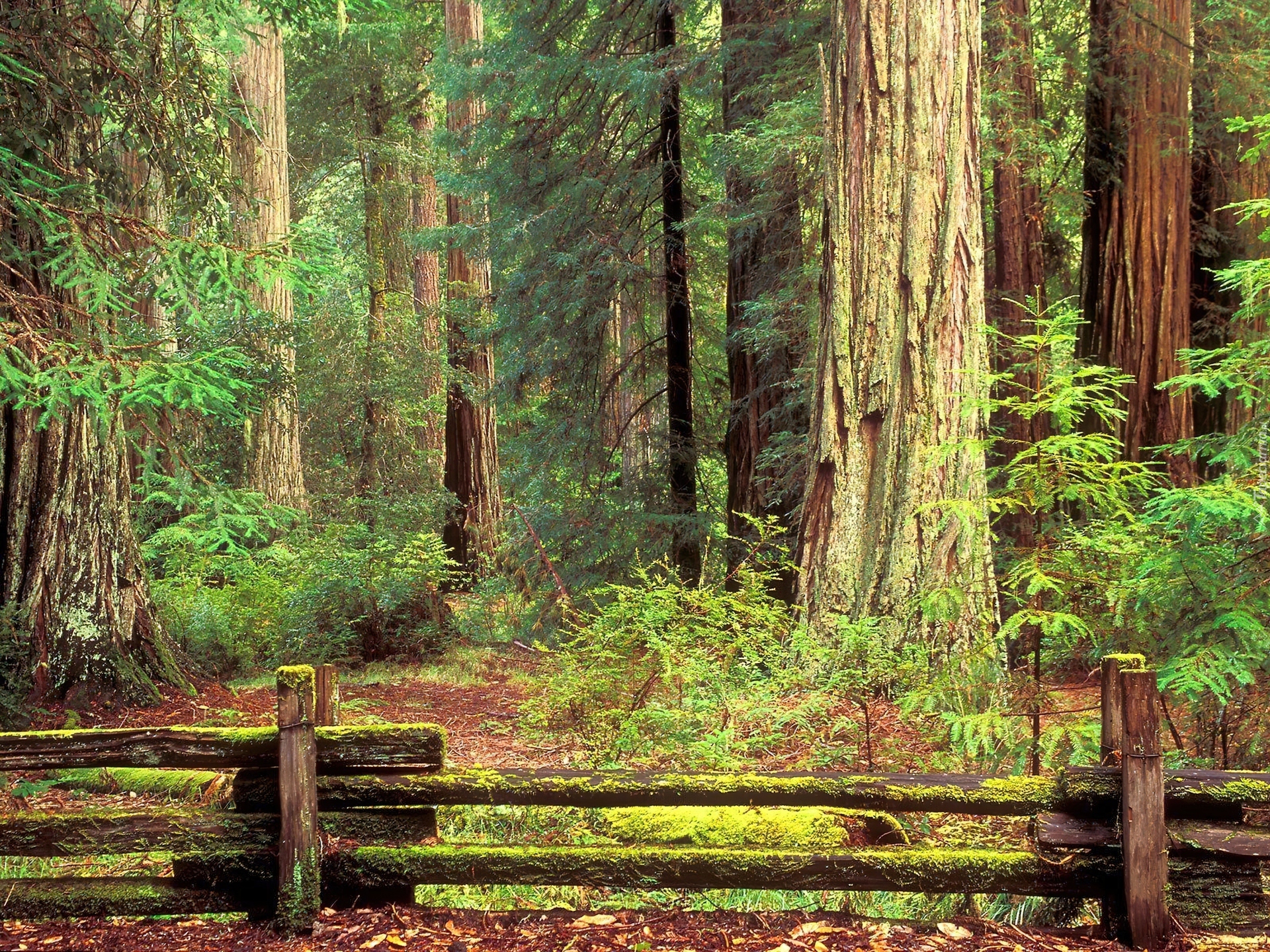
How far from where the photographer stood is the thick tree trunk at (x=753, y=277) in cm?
1135

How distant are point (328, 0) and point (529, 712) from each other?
645cm

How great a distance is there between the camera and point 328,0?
9312mm

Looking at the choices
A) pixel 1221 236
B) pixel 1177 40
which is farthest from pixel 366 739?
pixel 1221 236

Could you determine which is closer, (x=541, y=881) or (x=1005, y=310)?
(x=541, y=881)

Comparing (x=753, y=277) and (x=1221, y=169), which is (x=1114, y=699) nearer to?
(x=753, y=277)

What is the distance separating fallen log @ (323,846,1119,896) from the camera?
431cm

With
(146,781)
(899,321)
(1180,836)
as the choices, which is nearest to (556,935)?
(1180,836)

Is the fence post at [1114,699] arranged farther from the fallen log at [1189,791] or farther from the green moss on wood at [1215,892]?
the green moss on wood at [1215,892]

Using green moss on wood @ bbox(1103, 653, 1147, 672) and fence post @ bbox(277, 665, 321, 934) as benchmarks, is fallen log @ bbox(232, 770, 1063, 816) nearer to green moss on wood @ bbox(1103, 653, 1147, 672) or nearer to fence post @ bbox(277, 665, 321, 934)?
fence post @ bbox(277, 665, 321, 934)

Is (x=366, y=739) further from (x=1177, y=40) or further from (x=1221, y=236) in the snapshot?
(x=1221, y=236)

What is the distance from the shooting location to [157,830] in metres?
4.62

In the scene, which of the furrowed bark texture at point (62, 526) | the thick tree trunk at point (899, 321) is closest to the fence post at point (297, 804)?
the thick tree trunk at point (899, 321)

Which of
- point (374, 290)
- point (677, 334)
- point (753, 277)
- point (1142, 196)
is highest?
point (374, 290)

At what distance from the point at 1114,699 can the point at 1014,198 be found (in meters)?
9.40
